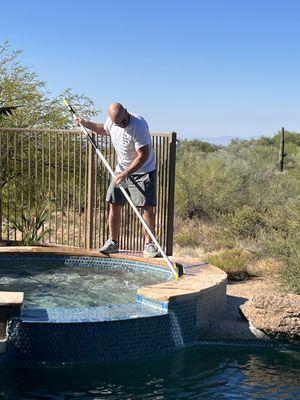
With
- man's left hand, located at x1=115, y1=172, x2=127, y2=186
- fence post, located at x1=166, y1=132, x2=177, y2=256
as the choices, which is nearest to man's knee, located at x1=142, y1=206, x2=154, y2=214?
man's left hand, located at x1=115, y1=172, x2=127, y2=186

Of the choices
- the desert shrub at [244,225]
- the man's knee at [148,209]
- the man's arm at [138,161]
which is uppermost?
→ the man's arm at [138,161]

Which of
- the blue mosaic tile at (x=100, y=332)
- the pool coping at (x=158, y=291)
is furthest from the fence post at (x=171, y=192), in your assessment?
the blue mosaic tile at (x=100, y=332)

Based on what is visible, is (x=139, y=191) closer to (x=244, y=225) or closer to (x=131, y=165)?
(x=131, y=165)

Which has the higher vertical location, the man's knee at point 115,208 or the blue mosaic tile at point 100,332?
the man's knee at point 115,208

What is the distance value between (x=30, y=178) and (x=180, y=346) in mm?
4740

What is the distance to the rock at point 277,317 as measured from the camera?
597 centimetres

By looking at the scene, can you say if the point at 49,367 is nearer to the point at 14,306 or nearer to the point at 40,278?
the point at 14,306

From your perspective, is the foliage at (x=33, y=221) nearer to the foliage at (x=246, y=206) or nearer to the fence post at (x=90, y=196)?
the fence post at (x=90, y=196)

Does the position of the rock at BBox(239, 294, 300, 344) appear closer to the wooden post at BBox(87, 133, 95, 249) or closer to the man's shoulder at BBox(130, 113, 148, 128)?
the man's shoulder at BBox(130, 113, 148, 128)

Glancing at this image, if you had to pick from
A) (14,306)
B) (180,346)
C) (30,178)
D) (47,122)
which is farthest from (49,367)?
(47,122)

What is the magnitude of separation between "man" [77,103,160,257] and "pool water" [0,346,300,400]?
2.12 m

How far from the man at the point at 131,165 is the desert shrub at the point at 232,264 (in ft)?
5.86

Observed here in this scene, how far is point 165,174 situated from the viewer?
8672 millimetres

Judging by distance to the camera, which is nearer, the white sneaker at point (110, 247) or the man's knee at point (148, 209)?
the man's knee at point (148, 209)
